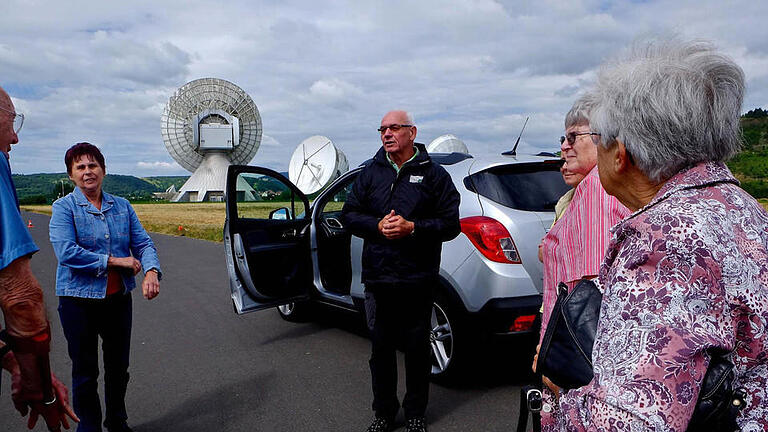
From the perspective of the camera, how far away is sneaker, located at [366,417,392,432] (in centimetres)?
360

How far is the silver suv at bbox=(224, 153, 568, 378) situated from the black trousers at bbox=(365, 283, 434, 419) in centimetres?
43

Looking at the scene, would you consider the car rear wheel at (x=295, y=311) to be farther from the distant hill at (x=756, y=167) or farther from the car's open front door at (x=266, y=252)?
the distant hill at (x=756, y=167)

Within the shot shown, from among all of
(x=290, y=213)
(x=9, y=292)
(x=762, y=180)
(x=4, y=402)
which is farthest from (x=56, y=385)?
(x=762, y=180)

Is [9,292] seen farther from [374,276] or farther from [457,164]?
[457,164]

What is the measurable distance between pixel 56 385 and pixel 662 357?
2.08 m

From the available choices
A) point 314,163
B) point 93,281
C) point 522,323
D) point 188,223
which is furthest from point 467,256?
point 314,163

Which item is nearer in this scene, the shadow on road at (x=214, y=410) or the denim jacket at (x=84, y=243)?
the denim jacket at (x=84, y=243)

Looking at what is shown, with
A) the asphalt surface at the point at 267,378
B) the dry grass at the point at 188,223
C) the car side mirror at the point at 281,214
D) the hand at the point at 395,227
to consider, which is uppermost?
the hand at the point at 395,227

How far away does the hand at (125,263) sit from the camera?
11.1 ft

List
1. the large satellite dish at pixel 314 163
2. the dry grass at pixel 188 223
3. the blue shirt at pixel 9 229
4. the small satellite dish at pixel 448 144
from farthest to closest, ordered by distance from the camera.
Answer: the large satellite dish at pixel 314 163, the dry grass at pixel 188 223, the small satellite dish at pixel 448 144, the blue shirt at pixel 9 229

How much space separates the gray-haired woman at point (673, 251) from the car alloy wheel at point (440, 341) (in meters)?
3.13

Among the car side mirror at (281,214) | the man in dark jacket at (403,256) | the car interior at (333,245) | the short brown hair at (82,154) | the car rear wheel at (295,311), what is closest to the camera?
the short brown hair at (82,154)

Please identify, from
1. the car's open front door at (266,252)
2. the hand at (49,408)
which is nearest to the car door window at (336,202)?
the car's open front door at (266,252)

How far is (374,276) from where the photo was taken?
3707 mm
